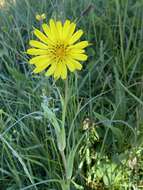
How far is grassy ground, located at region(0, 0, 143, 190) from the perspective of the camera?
97 cm

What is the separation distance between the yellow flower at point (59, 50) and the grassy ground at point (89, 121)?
143mm

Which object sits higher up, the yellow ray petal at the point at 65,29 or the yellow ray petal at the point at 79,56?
the yellow ray petal at the point at 65,29

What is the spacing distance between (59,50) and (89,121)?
1.19ft

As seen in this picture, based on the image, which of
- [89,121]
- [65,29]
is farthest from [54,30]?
[89,121]

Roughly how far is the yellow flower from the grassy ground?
14 cm

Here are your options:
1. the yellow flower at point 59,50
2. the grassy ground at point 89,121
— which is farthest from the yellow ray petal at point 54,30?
the grassy ground at point 89,121

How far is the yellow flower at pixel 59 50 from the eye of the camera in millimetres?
689

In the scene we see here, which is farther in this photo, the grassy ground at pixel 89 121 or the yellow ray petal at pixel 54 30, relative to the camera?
the grassy ground at pixel 89 121

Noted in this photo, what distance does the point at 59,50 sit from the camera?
0.69 metres

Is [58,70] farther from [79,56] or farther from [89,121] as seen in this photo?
Result: [89,121]

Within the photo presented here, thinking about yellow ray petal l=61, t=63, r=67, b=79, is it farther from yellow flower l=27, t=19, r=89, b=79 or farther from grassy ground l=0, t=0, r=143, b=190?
grassy ground l=0, t=0, r=143, b=190

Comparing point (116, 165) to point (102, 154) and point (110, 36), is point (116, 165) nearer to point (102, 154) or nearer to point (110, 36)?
point (102, 154)

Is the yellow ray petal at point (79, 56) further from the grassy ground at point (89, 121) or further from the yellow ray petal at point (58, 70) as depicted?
the grassy ground at point (89, 121)

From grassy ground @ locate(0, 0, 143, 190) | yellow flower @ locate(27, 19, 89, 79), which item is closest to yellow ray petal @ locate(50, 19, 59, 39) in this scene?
yellow flower @ locate(27, 19, 89, 79)
